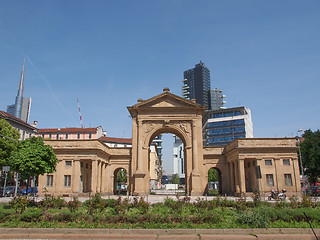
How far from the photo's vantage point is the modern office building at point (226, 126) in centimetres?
12375

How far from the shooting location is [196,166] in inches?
1684

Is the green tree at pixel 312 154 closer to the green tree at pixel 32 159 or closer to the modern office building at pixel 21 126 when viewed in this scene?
the green tree at pixel 32 159

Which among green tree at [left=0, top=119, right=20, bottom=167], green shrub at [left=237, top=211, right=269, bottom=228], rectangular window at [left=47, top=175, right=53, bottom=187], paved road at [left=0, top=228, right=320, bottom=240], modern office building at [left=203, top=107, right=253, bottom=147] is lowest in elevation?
paved road at [left=0, top=228, right=320, bottom=240]

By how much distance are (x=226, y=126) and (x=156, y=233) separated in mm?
117767

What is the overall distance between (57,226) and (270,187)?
33968mm

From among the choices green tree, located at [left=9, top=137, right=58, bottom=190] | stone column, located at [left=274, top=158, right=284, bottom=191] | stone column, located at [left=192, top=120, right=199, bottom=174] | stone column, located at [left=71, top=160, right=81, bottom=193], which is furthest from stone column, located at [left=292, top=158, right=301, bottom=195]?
green tree, located at [left=9, top=137, right=58, bottom=190]

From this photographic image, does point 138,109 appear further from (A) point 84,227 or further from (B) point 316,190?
(B) point 316,190

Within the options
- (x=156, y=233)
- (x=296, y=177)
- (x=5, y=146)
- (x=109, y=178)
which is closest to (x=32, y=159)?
(x=156, y=233)

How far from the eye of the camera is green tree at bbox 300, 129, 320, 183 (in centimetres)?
4831

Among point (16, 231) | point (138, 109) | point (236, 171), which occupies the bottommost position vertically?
point (16, 231)

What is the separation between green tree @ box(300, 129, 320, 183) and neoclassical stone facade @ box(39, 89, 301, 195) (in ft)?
35.9

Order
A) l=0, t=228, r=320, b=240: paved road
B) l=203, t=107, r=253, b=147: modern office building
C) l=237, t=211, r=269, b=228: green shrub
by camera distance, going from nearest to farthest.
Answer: l=0, t=228, r=320, b=240: paved road → l=237, t=211, r=269, b=228: green shrub → l=203, t=107, r=253, b=147: modern office building

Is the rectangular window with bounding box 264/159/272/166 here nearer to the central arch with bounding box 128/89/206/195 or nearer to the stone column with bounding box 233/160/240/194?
the stone column with bounding box 233/160/240/194

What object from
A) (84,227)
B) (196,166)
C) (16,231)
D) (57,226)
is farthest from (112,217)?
(196,166)
